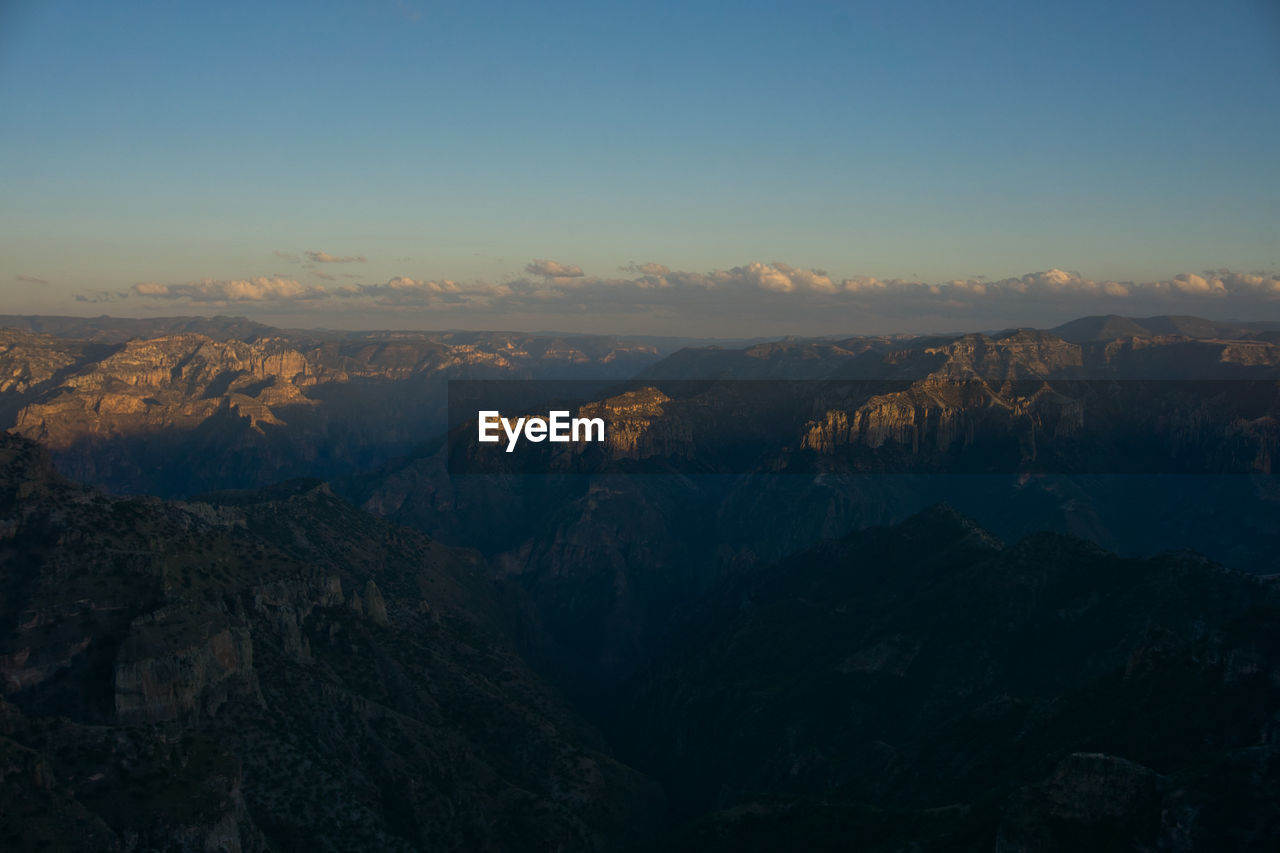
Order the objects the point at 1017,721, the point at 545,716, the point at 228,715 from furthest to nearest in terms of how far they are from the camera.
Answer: the point at 545,716 → the point at 1017,721 → the point at 228,715

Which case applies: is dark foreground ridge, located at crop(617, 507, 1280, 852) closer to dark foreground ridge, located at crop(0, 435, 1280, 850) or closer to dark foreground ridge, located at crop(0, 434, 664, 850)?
dark foreground ridge, located at crop(0, 435, 1280, 850)

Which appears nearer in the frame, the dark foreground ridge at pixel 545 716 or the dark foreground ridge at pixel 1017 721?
the dark foreground ridge at pixel 1017 721

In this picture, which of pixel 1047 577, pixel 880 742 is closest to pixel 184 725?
pixel 880 742

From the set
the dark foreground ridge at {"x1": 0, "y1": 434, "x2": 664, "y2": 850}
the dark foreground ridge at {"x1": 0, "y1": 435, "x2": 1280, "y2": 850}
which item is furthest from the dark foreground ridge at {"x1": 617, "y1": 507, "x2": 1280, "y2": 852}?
the dark foreground ridge at {"x1": 0, "y1": 434, "x2": 664, "y2": 850}

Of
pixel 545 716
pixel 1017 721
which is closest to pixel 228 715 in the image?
pixel 545 716

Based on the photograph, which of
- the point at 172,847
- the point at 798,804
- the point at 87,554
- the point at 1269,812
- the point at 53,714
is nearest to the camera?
the point at 1269,812

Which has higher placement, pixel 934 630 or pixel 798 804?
pixel 934 630

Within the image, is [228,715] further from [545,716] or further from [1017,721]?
[1017,721]

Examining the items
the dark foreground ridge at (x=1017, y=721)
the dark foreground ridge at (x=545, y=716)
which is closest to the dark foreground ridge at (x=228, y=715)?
the dark foreground ridge at (x=545, y=716)

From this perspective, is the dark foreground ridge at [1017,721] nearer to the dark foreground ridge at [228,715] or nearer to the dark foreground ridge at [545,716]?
the dark foreground ridge at [545,716]

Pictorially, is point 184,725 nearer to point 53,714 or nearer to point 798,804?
point 53,714

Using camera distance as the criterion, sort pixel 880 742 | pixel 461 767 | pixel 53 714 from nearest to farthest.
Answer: pixel 53 714, pixel 461 767, pixel 880 742
